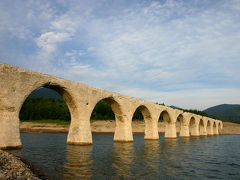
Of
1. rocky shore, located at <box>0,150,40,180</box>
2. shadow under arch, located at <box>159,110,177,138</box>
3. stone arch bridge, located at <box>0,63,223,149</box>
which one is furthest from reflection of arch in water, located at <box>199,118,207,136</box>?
rocky shore, located at <box>0,150,40,180</box>

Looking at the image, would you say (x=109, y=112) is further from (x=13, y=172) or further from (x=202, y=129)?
(x=13, y=172)

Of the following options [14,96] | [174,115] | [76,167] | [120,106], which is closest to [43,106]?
[174,115]

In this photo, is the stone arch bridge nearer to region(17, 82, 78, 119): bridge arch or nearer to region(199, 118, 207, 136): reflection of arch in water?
region(17, 82, 78, 119): bridge arch

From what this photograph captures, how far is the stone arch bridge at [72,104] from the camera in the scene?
13.0m

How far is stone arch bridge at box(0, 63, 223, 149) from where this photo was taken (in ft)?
42.7

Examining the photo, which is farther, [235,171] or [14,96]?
[14,96]

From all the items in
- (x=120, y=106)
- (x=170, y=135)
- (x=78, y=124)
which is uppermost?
(x=120, y=106)

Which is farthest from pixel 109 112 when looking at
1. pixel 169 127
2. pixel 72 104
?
Result: pixel 72 104

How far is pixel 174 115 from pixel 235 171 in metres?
26.1

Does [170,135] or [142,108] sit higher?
[142,108]

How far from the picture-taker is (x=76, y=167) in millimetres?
10039

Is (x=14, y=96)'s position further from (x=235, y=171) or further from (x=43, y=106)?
(x=43, y=106)

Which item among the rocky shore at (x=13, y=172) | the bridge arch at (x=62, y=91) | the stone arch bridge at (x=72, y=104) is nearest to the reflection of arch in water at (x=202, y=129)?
the stone arch bridge at (x=72, y=104)

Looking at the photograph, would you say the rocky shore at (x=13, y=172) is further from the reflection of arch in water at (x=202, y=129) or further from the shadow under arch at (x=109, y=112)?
the reflection of arch in water at (x=202, y=129)
